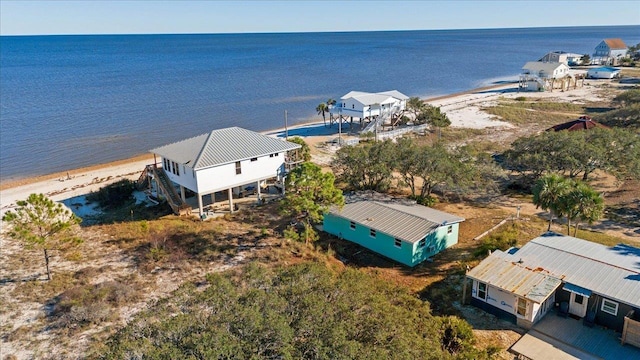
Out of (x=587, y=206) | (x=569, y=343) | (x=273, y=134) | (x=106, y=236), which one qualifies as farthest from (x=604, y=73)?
(x=106, y=236)

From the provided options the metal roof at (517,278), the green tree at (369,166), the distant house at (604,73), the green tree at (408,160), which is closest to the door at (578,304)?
the metal roof at (517,278)

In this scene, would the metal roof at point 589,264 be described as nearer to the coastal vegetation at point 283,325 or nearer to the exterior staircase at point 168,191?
the coastal vegetation at point 283,325

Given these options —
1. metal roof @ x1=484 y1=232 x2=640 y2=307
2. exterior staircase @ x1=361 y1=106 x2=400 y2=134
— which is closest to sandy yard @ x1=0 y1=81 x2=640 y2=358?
metal roof @ x1=484 y1=232 x2=640 y2=307

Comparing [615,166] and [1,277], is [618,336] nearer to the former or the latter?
[615,166]

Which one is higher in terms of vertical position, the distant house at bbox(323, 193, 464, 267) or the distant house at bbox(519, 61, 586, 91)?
the distant house at bbox(519, 61, 586, 91)

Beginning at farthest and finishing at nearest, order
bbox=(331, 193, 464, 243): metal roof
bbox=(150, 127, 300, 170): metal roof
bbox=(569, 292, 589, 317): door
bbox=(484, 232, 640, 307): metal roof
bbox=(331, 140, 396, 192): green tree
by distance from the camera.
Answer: bbox=(331, 140, 396, 192): green tree, bbox=(150, 127, 300, 170): metal roof, bbox=(331, 193, 464, 243): metal roof, bbox=(569, 292, 589, 317): door, bbox=(484, 232, 640, 307): metal roof

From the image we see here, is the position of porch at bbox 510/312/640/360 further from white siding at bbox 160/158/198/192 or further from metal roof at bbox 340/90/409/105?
metal roof at bbox 340/90/409/105

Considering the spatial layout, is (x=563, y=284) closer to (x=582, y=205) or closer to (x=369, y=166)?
(x=582, y=205)
